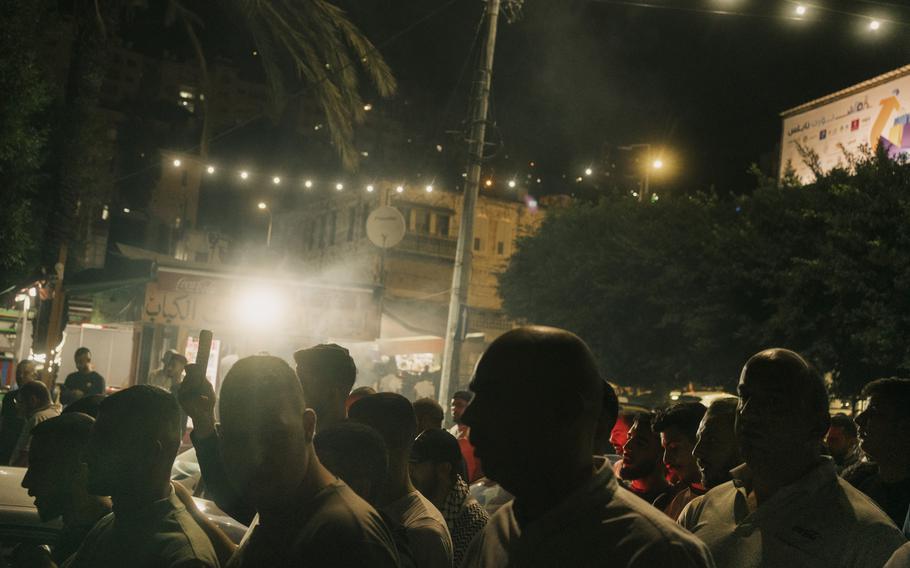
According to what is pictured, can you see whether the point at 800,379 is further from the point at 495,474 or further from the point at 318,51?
the point at 318,51

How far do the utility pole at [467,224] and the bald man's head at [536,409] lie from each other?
44.2 ft

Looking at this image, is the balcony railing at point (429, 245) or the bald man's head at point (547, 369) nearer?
the bald man's head at point (547, 369)

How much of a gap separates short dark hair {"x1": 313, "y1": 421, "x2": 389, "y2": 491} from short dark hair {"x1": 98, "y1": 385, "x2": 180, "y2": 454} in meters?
0.56

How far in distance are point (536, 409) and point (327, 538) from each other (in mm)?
677

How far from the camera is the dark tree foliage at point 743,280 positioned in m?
19.2

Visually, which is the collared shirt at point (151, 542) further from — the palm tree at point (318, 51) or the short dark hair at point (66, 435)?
the palm tree at point (318, 51)

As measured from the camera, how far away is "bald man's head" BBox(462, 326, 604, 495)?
75.1 inches

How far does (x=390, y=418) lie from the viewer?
13.8 ft

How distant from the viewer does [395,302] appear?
48.2 m

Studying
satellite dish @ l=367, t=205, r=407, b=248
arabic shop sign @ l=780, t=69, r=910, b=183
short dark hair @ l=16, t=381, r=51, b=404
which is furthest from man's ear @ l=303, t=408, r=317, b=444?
arabic shop sign @ l=780, t=69, r=910, b=183

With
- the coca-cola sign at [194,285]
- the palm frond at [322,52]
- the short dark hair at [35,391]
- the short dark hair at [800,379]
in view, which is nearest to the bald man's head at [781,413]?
the short dark hair at [800,379]

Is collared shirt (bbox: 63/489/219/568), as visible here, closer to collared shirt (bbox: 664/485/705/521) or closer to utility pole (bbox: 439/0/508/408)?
collared shirt (bbox: 664/485/705/521)

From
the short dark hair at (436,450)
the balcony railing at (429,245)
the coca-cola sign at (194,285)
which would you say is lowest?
the short dark hair at (436,450)

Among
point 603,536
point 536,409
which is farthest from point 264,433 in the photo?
point 603,536
